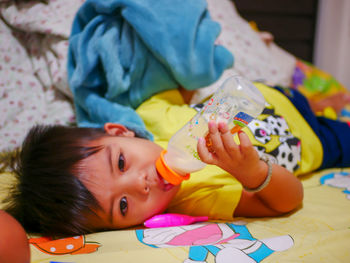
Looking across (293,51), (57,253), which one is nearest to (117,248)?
(57,253)

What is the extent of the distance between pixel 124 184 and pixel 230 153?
0.29 meters

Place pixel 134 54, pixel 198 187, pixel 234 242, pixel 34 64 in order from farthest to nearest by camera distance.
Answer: pixel 34 64 < pixel 134 54 < pixel 198 187 < pixel 234 242

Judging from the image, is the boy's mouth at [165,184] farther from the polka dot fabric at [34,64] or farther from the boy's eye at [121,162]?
the polka dot fabric at [34,64]

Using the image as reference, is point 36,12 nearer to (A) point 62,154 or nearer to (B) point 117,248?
(A) point 62,154

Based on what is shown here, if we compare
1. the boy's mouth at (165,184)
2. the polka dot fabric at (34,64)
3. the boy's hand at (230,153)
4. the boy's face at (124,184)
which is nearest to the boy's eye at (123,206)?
the boy's face at (124,184)

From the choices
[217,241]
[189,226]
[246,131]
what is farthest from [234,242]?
[246,131]

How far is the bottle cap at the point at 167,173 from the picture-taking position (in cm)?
83

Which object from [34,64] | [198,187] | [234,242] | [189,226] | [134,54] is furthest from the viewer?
[34,64]

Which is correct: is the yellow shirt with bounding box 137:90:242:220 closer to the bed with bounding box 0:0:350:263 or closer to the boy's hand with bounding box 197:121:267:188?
the bed with bounding box 0:0:350:263

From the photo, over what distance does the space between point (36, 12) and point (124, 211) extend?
101 cm

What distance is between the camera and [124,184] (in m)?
0.83

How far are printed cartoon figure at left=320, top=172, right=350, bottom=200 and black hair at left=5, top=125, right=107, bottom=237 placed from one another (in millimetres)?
758

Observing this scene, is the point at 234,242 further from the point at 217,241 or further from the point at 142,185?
the point at 142,185

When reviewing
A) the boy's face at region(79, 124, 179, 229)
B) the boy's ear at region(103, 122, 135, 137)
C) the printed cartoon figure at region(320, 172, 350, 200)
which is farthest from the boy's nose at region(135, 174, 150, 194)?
the printed cartoon figure at region(320, 172, 350, 200)
